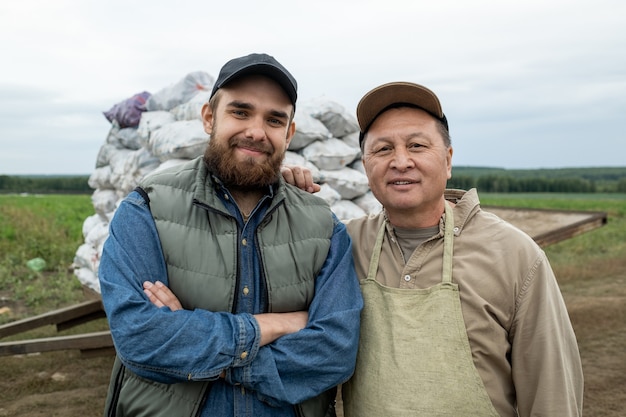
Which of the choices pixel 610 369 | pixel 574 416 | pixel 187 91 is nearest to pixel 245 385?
pixel 574 416

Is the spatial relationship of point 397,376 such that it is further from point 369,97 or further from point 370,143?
point 369,97

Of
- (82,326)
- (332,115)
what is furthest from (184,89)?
(82,326)

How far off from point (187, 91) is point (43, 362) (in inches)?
109

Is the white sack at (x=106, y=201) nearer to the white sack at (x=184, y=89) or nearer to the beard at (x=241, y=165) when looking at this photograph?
the white sack at (x=184, y=89)

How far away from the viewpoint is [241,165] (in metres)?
1.83

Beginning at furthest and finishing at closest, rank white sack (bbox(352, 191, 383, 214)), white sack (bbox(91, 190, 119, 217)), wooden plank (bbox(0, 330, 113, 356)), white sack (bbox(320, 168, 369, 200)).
→ 1. white sack (bbox(91, 190, 119, 217))
2. white sack (bbox(352, 191, 383, 214))
3. white sack (bbox(320, 168, 369, 200))
4. wooden plank (bbox(0, 330, 113, 356))

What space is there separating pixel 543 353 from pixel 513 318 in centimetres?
14

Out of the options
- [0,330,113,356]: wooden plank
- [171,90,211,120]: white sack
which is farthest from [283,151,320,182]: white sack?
[0,330,113,356]: wooden plank

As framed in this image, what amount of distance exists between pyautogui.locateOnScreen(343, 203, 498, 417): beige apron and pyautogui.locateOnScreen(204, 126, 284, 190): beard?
0.57m

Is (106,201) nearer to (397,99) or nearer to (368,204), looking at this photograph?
(368,204)

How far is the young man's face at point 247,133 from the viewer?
6.02 ft

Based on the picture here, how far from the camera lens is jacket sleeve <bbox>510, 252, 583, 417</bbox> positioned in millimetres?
1686

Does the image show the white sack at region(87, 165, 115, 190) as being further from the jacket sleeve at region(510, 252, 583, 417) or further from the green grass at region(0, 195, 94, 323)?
the jacket sleeve at region(510, 252, 583, 417)

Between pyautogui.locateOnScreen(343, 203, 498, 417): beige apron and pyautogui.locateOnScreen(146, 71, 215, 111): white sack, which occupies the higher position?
pyautogui.locateOnScreen(146, 71, 215, 111): white sack
